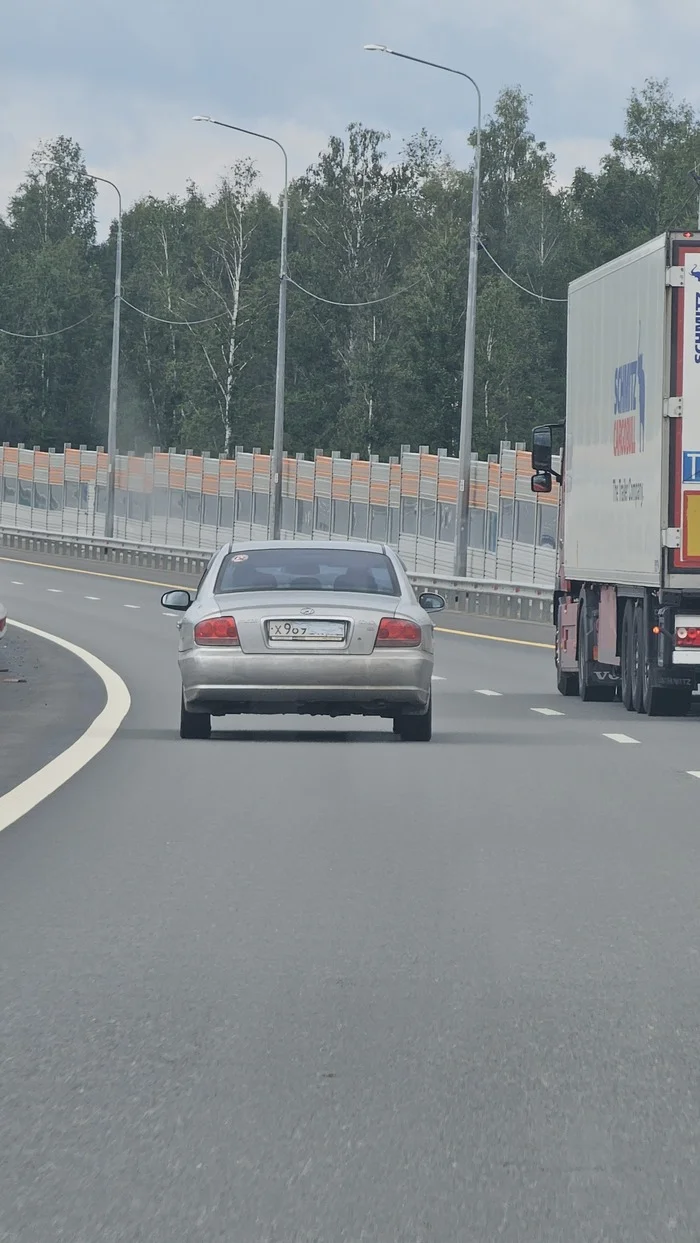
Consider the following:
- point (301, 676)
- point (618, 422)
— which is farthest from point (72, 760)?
point (618, 422)

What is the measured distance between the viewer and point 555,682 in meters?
27.1

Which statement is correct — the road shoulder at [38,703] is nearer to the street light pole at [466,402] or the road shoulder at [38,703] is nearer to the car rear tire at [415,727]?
the car rear tire at [415,727]

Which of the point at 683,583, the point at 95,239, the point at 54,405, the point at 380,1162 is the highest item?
the point at 95,239

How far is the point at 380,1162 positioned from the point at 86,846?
5611 mm

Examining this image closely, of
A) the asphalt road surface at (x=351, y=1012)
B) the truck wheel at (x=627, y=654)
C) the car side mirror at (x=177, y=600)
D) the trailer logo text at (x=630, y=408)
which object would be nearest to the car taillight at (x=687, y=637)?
the truck wheel at (x=627, y=654)

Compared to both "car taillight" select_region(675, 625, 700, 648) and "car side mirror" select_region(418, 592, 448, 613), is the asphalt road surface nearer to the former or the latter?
"car side mirror" select_region(418, 592, 448, 613)

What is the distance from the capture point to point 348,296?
367 ft

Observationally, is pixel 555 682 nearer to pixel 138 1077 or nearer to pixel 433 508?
pixel 138 1077

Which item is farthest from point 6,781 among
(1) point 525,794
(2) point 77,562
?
(2) point 77,562

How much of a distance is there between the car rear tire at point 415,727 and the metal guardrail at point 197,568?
2144cm

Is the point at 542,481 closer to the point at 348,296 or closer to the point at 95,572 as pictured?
the point at 95,572

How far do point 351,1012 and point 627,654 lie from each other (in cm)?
1515

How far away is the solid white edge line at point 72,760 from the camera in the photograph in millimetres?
12539

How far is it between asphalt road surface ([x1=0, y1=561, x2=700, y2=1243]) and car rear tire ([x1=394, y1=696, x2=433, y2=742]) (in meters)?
2.99
